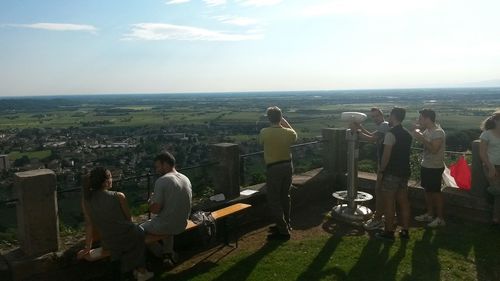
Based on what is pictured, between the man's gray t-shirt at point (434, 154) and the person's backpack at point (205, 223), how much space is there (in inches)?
132

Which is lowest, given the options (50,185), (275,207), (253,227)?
(253,227)

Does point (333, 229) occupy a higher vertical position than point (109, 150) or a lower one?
higher

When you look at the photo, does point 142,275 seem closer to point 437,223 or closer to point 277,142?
point 277,142

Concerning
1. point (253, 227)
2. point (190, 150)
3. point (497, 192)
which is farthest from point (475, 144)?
point (190, 150)

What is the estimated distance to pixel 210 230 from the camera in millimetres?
5785

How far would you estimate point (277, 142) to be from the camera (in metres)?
6.01

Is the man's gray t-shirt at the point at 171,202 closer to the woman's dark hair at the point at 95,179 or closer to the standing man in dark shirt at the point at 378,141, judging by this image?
the woman's dark hair at the point at 95,179

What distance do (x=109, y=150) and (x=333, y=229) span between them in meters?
39.4

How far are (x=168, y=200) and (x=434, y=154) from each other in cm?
404

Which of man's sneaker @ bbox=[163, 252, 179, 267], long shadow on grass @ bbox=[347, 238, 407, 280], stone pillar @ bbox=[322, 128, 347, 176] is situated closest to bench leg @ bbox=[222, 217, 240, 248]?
man's sneaker @ bbox=[163, 252, 179, 267]

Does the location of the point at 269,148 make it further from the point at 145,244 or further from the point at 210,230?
the point at 145,244

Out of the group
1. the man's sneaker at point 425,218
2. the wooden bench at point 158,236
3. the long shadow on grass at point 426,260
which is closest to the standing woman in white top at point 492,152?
the man's sneaker at point 425,218

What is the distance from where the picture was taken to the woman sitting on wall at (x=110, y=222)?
180 inches

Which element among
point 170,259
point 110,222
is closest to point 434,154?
point 170,259
